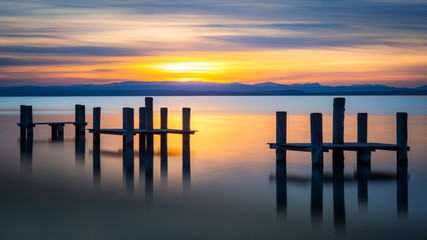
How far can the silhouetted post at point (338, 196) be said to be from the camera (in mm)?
10622

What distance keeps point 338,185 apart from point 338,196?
125 centimetres

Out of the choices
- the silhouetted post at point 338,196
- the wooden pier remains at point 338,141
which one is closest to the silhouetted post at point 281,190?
the wooden pier remains at point 338,141

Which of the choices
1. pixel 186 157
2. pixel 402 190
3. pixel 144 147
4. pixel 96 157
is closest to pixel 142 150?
pixel 144 147

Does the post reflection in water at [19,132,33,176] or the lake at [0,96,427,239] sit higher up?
the post reflection in water at [19,132,33,176]

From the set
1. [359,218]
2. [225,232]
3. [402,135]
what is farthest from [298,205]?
[402,135]

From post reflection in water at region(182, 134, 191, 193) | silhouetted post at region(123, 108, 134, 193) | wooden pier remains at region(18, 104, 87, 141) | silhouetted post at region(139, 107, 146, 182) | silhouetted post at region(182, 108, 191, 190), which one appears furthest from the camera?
wooden pier remains at region(18, 104, 87, 141)

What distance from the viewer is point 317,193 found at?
1335 cm

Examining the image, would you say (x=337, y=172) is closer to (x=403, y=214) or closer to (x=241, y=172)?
(x=241, y=172)

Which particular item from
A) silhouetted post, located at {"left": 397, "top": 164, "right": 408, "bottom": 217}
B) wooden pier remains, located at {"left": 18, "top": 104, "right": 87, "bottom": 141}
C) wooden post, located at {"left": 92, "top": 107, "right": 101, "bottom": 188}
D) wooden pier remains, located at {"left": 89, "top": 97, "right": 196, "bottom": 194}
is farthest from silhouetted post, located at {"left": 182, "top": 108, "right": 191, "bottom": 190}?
wooden pier remains, located at {"left": 18, "top": 104, "right": 87, "bottom": 141}

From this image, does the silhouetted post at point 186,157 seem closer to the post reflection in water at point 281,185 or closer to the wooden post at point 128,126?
the wooden post at point 128,126

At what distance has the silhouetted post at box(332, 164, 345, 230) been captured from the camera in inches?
418

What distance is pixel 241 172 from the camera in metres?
17.0

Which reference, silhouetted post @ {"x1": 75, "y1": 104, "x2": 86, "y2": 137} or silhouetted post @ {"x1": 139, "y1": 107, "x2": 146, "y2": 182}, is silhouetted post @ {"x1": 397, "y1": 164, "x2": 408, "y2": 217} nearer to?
silhouetted post @ {"x1": 139, "y1": 107, "x2": 146, "y2": 182}

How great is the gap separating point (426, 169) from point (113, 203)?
10.4 m
